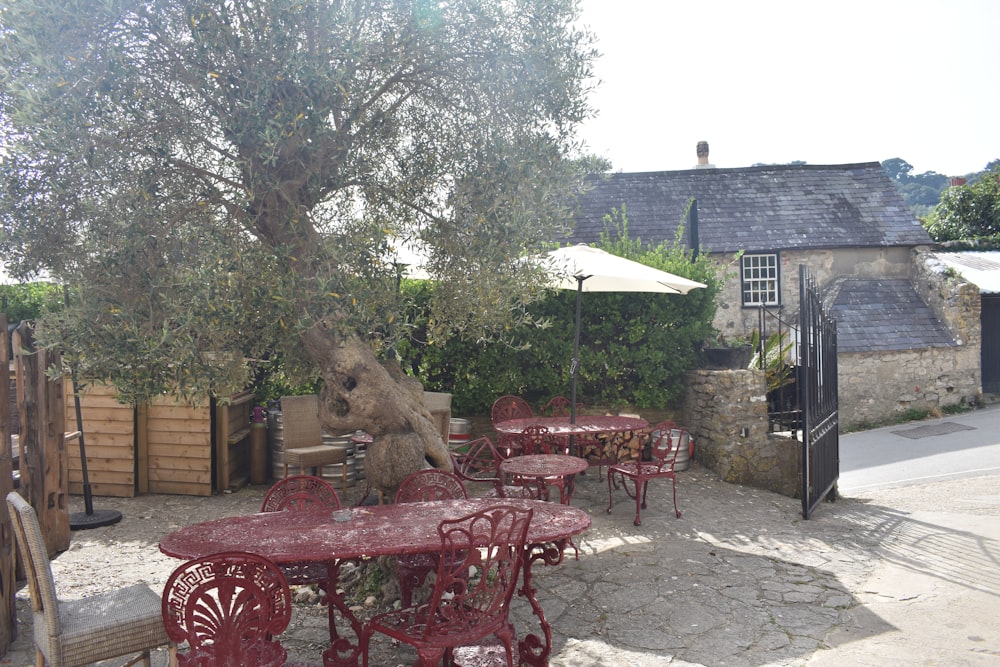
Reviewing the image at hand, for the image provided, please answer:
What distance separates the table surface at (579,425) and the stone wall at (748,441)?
1.33 m

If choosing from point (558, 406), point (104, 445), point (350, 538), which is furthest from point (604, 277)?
point (104, 445)

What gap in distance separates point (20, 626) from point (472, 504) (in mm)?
3392

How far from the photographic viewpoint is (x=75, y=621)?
379 cm

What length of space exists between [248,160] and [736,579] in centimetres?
488

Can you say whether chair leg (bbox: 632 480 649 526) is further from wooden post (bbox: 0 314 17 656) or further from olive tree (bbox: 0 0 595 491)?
wooden post (bbox: 0 314 17 656)

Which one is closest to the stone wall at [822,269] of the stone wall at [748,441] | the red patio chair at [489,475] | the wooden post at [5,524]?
the stone wall at [748,441]

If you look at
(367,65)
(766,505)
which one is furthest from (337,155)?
(766,505)

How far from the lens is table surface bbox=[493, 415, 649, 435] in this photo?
839 centimetres

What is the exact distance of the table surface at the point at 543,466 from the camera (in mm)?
6727

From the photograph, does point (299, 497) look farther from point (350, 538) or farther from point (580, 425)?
point (580, 425)

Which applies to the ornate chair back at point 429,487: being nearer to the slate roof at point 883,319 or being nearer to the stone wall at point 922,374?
the stone wall at point 922,374

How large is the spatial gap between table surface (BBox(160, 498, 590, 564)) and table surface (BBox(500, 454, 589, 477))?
158 centimetres

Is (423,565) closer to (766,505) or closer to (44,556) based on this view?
(44,556)

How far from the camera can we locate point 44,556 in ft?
12.0
